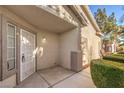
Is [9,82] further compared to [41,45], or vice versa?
[41,45]

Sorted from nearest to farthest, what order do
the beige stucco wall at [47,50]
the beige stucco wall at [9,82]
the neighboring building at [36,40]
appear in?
1. the beige stucco wall at [9,82]
2. the neighboring building at [36,40]
3. the beige stucco wall at [47,50]

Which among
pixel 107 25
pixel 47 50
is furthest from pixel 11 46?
pixel 107 25

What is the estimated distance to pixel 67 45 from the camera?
725cm

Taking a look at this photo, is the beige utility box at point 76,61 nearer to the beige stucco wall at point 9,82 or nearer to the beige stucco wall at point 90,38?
the beige stucco wall at point 90,38

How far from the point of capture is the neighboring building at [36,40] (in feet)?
11.5

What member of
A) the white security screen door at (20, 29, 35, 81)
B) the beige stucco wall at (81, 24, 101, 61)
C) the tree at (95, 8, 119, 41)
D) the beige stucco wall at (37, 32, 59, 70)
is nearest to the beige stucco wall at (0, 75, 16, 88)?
the white security screen door at (20, 29, 35, 81)

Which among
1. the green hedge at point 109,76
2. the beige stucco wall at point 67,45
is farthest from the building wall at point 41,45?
the green hedge at point 109,76

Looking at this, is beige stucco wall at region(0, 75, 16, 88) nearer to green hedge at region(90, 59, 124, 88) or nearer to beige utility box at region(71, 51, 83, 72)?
green hedge at region(90, 59, 124, 88)

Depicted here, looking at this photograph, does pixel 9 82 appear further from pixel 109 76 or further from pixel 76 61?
pixel 76 61

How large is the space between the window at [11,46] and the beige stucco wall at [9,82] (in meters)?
0.34

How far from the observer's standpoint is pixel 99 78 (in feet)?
11.8

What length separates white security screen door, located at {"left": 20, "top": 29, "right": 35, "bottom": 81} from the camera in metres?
4.67

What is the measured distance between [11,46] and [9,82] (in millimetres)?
1187

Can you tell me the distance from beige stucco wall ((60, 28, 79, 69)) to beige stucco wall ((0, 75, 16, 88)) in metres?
3.73
